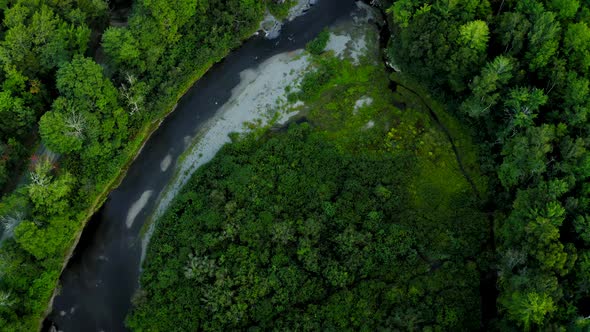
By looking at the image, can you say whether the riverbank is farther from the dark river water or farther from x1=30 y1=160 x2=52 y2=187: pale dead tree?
x1=30 y1=160 x2=52 y2=187: pale dead tree

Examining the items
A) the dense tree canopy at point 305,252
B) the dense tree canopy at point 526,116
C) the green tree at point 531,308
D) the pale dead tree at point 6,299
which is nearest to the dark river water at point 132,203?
the dense tree canopy at point 305,252

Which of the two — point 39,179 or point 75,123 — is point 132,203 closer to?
point 39,179

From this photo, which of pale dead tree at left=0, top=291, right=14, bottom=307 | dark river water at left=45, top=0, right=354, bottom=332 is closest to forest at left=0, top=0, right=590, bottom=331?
pale dead tree at left=0, top=291, right=14, bottom=307

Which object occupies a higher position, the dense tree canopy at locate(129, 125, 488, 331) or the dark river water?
the dark river water

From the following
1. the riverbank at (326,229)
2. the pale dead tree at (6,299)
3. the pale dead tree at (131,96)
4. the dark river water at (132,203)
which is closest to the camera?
the pale dead tree at (6,299)

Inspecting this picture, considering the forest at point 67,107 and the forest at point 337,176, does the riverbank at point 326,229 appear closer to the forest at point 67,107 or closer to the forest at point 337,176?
the forest at point 337,176

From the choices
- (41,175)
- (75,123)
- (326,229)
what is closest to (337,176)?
(326,229)
